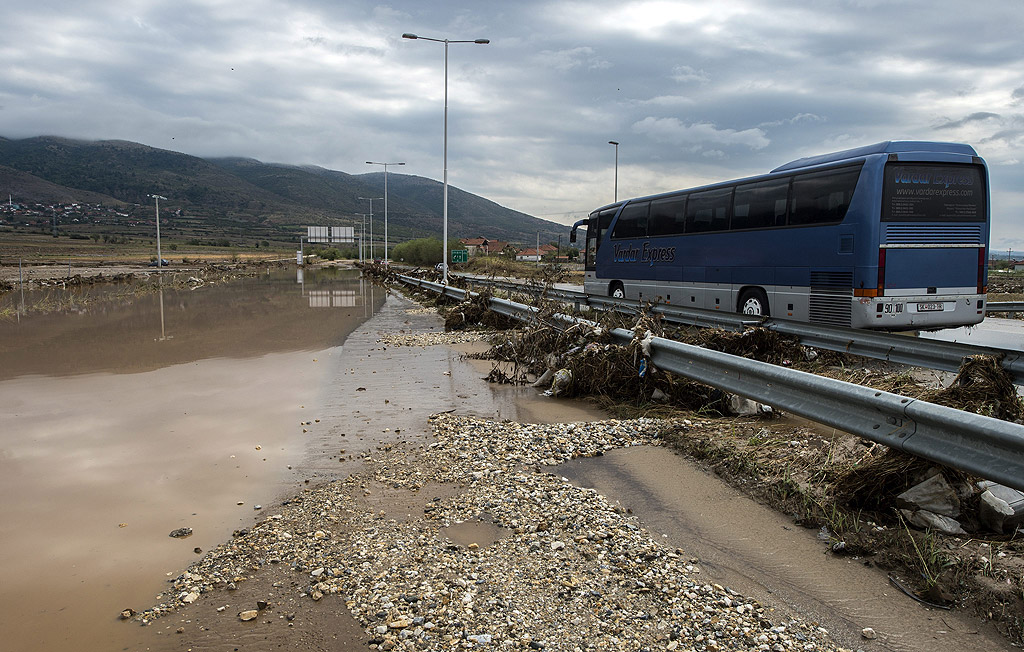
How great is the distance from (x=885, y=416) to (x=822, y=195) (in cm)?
957

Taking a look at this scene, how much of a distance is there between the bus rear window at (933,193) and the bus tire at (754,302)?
3.36 meters

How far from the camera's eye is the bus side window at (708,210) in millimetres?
15641

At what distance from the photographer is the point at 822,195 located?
12727mm

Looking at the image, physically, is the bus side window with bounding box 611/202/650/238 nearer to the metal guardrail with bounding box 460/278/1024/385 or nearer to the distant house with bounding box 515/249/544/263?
the metal guardrail with bounding box 460/278/1024/385

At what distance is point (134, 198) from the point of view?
7077 inches

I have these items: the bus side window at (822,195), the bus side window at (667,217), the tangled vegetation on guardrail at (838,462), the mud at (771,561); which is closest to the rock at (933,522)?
the tangled vegetation on guardrail at (838,462)

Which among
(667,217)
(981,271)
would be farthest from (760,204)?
Answer: (981,271)

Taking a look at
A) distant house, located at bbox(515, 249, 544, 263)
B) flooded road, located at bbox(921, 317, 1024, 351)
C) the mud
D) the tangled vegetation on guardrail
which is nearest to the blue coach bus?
flooded road, located at bbox(921, 317, 1024, 351)

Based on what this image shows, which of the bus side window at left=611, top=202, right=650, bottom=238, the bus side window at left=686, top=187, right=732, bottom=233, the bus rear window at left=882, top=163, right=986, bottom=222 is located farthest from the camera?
the bus side window at left=611, top=202, right=650, bottom=238

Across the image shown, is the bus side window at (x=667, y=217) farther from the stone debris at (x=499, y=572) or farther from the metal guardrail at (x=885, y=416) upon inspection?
the stone debris at (x=499, y=572)

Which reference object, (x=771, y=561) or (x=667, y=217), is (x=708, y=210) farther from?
(x=771, y=561)

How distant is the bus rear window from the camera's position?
11.6m

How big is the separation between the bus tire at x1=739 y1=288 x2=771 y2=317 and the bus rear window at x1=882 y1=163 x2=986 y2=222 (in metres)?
3.36

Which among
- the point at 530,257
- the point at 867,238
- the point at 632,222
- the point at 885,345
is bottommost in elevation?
the point at 885,345
